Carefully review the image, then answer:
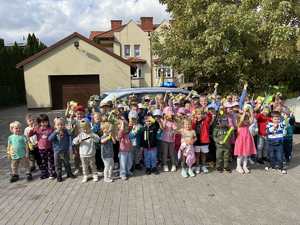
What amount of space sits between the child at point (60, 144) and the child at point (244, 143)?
3.44 meters

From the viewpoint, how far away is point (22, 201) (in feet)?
16.8

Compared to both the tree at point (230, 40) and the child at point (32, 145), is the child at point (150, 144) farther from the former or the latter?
the tree at point (230, 40)

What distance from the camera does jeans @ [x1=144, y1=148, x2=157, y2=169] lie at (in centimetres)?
640

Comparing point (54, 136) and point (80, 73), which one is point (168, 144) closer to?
point (54, 136)

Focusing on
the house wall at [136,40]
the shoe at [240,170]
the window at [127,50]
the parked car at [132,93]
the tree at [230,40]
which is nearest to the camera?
the shoe at [240,170]

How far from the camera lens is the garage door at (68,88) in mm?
20719

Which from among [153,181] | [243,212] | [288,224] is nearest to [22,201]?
[153,181]

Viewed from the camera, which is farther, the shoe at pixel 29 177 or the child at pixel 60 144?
the shoe at pixel 29 177

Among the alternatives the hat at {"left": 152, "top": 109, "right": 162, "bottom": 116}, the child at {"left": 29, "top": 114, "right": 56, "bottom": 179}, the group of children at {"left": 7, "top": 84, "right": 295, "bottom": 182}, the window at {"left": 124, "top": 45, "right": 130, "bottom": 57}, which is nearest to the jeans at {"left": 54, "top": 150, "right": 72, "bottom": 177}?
the group of children at {"left": 7, "top": 84, "right": 295, "bottom": 182}

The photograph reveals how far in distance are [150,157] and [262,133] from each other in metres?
2.58

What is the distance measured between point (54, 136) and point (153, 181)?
2.10 metres

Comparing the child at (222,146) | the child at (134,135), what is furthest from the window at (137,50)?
the child at (222,146)

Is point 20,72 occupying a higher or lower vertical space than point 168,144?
higher

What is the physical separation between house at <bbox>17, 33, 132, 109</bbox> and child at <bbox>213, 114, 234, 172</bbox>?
15.0m
